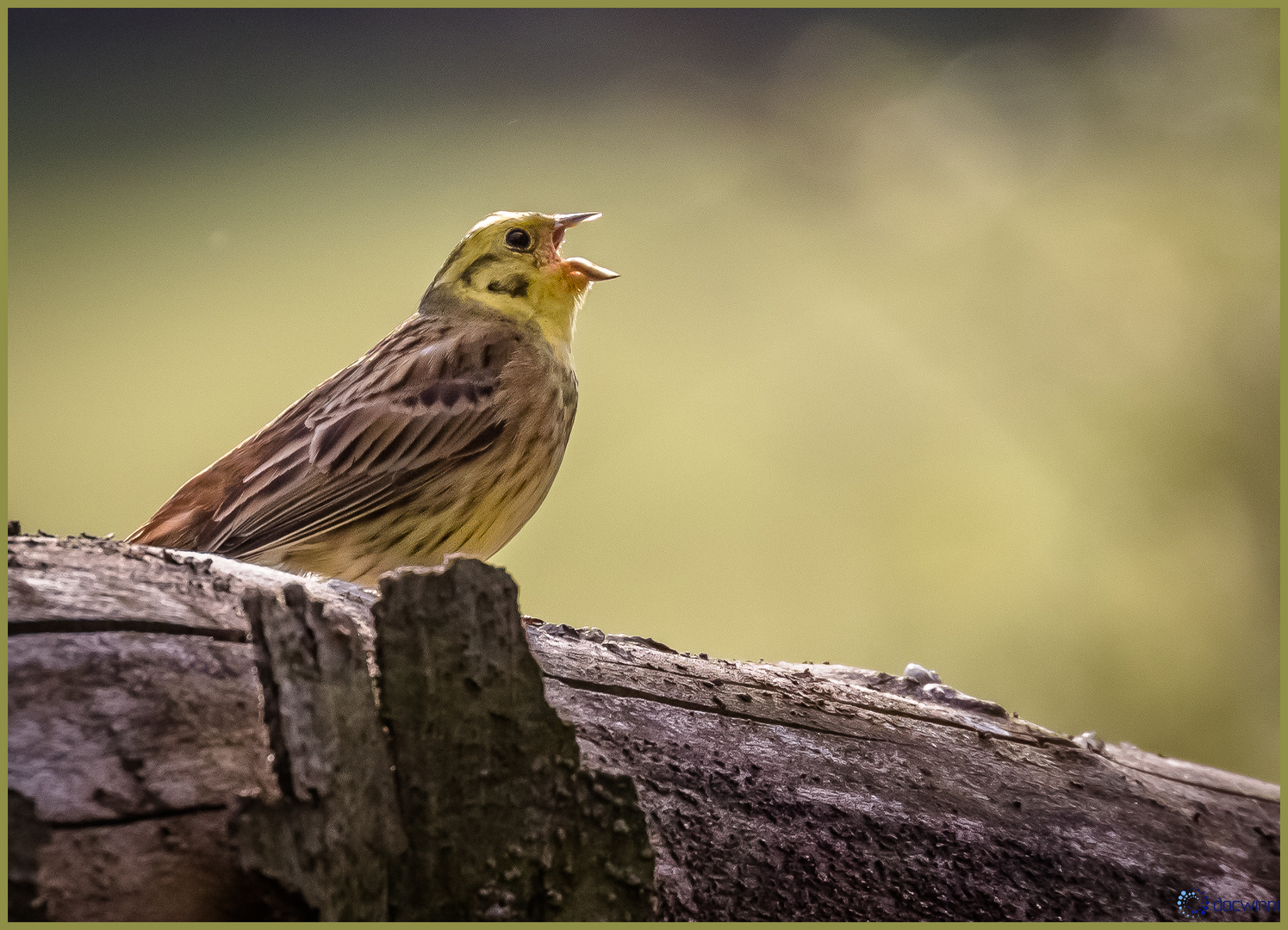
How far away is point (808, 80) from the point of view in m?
6.83

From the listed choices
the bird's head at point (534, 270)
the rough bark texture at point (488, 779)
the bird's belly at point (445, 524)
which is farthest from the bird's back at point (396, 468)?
the rough bark texture at point (488, 779)

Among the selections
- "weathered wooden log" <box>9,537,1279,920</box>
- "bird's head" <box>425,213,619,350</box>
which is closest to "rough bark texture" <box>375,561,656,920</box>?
"weathered wooden log" <box>9,537,1279,920</box>

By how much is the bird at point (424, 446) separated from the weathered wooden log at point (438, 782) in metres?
1.16

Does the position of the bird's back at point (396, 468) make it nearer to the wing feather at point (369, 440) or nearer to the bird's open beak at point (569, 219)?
the wing feather at point (369, 440)

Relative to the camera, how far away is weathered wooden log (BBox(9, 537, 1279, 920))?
1.45 m

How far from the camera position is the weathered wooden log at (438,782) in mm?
1451

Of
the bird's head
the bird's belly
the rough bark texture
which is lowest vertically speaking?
the rough bark texture
